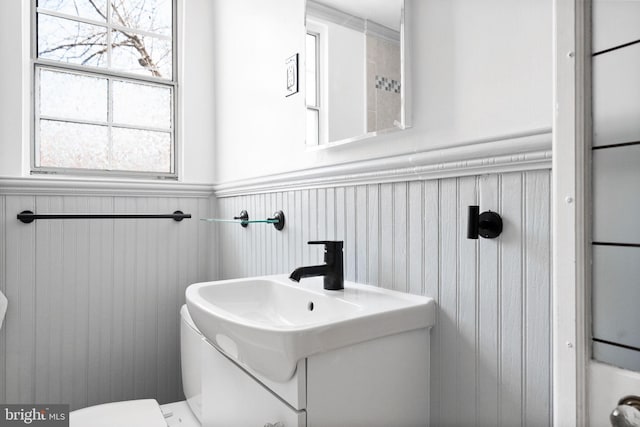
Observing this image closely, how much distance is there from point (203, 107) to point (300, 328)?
5.49ft

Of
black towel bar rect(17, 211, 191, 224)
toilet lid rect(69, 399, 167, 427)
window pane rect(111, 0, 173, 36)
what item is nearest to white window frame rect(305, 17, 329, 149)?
black towel bar rect(17, 211, 191, 224)

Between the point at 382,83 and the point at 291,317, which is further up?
the point at 382,83

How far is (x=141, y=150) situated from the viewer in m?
1.97

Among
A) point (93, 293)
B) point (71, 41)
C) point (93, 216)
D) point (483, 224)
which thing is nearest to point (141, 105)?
point (71, 41)

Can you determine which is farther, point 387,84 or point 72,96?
point 72,96

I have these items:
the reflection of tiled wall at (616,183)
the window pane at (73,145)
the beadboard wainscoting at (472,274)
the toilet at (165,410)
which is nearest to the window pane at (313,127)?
the beadboard wainscoting at (472,274)

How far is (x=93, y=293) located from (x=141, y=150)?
2.37ft

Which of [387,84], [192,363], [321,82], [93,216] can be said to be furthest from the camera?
[93,216]

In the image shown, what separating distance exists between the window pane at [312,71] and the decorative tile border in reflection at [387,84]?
31cm

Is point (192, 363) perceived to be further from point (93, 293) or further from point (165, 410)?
point (93, 293)

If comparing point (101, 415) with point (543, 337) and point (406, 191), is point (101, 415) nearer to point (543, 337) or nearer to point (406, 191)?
point (406, 191)

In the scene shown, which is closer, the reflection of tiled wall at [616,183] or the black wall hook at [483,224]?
the reflection of tiled wall at [616,183]

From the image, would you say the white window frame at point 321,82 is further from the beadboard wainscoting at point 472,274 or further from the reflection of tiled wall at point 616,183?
the reflection of tiled wall at point 616,183

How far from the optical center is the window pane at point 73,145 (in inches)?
69.1
